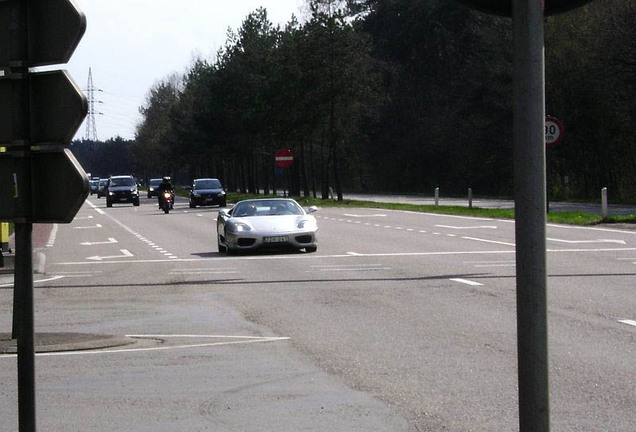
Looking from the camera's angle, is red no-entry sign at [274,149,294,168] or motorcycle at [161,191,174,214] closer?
motorcycle at [161,191,174,214]

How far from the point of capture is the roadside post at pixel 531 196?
3.69 m

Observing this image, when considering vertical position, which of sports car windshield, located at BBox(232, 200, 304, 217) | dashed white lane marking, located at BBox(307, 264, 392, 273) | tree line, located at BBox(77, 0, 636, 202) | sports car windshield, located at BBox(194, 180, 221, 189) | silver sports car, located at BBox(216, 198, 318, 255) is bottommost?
dashed white lane marking, located at BBox(307, 264, 392, 273)

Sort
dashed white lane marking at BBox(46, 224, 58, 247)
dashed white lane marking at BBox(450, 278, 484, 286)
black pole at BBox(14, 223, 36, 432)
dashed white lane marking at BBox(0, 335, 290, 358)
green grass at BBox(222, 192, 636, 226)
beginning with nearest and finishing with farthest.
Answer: black pole at BBox(14, 223, 36, 432) → dashed white lane marking at BBox(0, 335, 290, 358) → dashed white lane marking at BBox(450, 278, 484, 286) → dashed white lane marking at BBox(46, 224, 58, 247) → green grass at BBox(222, 192, 636, 226)

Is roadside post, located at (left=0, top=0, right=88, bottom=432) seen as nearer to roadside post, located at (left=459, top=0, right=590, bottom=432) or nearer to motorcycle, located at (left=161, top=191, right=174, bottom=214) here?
roadside post, located at (left=459, top=0, right=590, bottom=432)

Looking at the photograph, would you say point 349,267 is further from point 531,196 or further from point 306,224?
point 531,196

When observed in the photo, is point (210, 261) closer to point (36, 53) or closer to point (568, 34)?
point (36, 53)

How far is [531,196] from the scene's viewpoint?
12.1 feet

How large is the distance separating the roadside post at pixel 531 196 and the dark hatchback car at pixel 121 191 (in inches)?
2775

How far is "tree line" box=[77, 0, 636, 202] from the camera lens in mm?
59812

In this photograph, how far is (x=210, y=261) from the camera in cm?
2317

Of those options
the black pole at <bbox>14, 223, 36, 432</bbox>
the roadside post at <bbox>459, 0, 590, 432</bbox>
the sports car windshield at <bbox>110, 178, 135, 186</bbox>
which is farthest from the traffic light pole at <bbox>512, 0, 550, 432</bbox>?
the sports car windshield at <bbox>110, 178, 135, 186</bbox>

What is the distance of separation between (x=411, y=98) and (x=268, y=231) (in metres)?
70.4

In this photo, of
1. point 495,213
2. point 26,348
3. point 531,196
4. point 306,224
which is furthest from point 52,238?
point 531,196

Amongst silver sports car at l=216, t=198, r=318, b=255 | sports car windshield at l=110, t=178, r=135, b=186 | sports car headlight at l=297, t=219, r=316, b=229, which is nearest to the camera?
silver sports car at l=216, t=198, r=318, b=255
